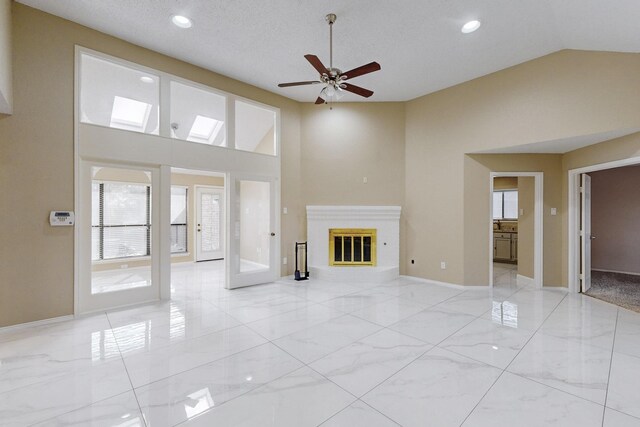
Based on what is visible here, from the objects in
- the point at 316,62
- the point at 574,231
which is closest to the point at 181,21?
the point at 316,62

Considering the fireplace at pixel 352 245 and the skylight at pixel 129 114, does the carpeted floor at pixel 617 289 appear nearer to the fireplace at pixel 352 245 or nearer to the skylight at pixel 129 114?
the fireplace at pixel 352 245

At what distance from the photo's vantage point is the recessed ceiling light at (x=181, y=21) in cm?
333

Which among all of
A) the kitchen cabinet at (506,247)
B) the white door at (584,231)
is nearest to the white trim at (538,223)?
the white door at (584,231)

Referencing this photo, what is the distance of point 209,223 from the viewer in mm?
7738

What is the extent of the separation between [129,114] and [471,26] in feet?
15.4

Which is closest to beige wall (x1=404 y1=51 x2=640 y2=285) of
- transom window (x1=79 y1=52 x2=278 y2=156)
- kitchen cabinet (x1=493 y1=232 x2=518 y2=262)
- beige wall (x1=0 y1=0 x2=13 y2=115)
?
kitchen cabinet (x1=493 y1=232 x2=518 y2=262)

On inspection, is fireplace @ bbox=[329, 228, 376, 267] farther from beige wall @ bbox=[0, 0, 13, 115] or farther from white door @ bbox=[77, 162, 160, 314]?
beige wall @ bbox=[0, 0, 13, 115]

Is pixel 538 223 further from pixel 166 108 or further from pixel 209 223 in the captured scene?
pixel 209 223

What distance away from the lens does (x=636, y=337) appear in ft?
9.82

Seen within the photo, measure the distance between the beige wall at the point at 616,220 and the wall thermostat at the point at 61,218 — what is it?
9866 mm

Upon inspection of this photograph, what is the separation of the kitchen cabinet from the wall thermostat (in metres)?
8.78

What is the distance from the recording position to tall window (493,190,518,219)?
26.1ft

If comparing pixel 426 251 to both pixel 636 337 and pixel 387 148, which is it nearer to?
pixel 387 148

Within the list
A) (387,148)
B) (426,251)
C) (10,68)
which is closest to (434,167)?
(387,148)
